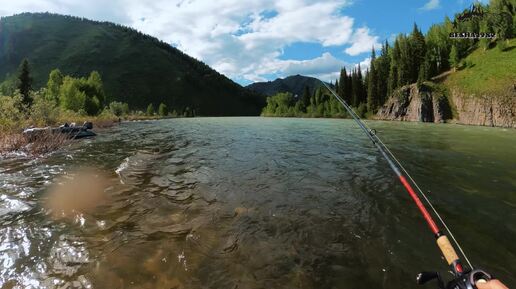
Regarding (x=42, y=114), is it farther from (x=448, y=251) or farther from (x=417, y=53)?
(x=417, y=53)

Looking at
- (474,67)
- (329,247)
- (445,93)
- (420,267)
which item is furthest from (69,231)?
(474,67)

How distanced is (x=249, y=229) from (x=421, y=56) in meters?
140

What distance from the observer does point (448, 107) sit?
104 metres

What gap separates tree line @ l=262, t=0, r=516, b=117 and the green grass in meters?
3.19

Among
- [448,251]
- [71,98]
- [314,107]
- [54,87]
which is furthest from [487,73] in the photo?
[54,87]

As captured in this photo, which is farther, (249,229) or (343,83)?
(343,83)

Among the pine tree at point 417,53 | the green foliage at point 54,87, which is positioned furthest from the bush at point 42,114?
the pine tree at point 417,53

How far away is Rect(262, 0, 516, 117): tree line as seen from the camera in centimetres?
11712

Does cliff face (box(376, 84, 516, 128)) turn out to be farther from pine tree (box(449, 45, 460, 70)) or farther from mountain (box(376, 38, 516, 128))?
pine tree (box(449, 45, 460, 70))

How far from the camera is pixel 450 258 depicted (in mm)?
4469

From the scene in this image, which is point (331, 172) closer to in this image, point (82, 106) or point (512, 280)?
point (512, 280)

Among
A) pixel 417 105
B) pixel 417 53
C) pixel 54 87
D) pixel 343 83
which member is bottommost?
pixel 417 105

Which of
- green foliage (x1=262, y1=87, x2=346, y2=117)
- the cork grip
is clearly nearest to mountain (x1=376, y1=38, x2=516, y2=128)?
green foliage (x1=262, y1=87, x2=346, y2=117)

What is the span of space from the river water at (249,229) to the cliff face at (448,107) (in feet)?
262
